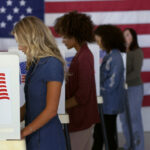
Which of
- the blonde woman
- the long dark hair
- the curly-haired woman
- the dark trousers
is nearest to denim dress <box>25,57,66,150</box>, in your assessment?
the blonde woman

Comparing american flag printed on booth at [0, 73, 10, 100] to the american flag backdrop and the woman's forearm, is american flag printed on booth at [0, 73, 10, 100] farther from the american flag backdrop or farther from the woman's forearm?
the american flag backdrop

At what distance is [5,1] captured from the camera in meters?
4.53

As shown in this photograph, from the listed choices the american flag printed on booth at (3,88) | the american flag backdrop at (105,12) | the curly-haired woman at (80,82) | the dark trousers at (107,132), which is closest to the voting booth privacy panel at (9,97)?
the american flag printed on booth at (3,88)

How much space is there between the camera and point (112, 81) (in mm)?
3557

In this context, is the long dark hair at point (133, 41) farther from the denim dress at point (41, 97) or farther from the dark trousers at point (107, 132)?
the denim dress at point (41, 97)

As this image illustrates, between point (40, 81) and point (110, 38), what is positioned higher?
point (110, 38)

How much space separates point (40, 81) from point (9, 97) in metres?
0.26

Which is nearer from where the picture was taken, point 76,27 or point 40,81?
point 40,81

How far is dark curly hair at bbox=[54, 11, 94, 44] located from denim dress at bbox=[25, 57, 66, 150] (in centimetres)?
80

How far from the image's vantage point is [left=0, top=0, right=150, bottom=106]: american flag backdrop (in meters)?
4.57

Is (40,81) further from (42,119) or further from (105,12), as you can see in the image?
(105,12)

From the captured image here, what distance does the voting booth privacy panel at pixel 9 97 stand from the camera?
5.15 feet

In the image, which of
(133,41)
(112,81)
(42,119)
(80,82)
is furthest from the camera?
(133,41)

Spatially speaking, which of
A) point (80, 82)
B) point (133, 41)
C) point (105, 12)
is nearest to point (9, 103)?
point (80, 82)
